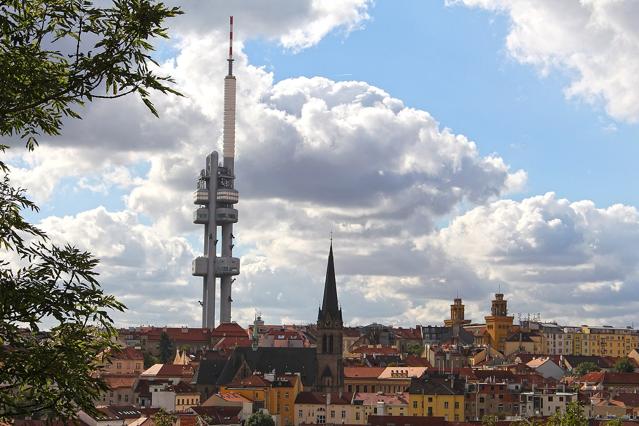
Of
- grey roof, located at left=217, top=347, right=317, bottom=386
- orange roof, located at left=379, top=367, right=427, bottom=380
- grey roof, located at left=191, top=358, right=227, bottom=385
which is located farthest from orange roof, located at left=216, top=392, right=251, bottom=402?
orange roof, located at left=379, top=367, right=427, bottom=380

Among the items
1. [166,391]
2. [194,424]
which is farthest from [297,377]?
[194,424]

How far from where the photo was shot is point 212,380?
159 m

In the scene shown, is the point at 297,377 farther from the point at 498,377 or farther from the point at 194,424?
the point at 194,424

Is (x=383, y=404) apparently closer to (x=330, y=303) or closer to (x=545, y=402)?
(x=545, y=402)

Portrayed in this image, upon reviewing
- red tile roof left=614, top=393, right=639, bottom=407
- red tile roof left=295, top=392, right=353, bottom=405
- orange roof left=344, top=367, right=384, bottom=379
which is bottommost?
red tile roof left=295, top=392, right=353, bottom=405

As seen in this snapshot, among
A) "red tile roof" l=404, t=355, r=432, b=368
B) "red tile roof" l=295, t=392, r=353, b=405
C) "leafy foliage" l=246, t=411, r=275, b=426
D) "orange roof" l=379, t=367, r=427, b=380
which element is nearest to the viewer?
"leafy foliage" l=246, t=411, r=275, b=426

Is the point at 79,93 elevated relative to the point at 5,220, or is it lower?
elevated

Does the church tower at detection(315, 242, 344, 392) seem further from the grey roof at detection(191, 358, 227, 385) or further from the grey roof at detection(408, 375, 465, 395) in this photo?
the grey roof at detection(408, 375, 465, 395)

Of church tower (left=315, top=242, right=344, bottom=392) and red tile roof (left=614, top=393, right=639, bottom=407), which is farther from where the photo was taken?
church tower (left=315, top=242, right=344, bottom=392)

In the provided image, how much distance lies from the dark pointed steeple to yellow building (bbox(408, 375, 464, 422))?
944 inches

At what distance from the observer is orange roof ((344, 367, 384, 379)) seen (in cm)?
17262

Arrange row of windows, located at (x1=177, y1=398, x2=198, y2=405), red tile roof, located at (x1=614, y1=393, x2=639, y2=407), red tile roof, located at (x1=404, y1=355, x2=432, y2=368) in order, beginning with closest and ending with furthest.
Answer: red tile roof, located at (x1=614, y1=393, x2=639, y2=407) < row of windows, located at (x1=177, y1=398, x2=198, y2=405) < red tile roof, located at (x1=404, y1=355, x2=432, y2=368)

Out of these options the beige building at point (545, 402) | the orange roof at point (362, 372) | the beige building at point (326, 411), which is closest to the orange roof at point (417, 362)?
the orange roof at point (362, 372)

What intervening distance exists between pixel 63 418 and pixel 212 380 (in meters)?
142
